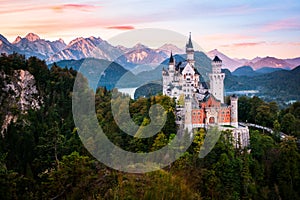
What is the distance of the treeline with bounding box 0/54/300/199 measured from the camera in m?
21.3

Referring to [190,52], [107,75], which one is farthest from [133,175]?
[107,75]

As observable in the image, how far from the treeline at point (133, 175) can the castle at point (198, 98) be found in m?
0.91

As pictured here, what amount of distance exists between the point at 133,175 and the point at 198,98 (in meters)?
11.0

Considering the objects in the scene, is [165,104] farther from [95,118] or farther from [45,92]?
[45,92]

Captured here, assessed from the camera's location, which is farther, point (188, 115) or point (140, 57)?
point (140, 57)

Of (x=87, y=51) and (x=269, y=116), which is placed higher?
(x=87, y=51)

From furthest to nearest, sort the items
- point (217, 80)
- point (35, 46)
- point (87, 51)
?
point (35, 46) < point (87, 51) < point (217, 80)

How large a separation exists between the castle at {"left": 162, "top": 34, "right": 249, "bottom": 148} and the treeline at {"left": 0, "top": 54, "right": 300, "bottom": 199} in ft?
2.99

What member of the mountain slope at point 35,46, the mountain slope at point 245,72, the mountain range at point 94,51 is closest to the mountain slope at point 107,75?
the mountain range at point 94,51

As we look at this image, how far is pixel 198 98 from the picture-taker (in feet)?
106

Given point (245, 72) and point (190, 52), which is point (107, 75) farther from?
point (245, 72)

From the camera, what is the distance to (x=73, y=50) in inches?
2351

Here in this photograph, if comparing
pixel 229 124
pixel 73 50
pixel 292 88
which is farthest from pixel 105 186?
pixel 292 88

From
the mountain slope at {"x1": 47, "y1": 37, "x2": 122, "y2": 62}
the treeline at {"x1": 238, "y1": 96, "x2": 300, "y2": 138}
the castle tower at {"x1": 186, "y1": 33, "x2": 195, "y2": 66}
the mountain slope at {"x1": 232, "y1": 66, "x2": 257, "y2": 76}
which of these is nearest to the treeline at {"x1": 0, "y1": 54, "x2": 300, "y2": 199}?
the treeline at {"x1": 238, "y1": 96, "x2": 300, "y2": 138}
